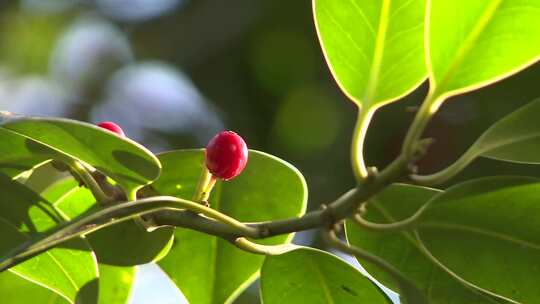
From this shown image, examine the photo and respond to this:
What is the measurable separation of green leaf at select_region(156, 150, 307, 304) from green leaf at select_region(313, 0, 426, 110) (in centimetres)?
11

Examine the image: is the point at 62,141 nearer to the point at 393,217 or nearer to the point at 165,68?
the point at 393,217

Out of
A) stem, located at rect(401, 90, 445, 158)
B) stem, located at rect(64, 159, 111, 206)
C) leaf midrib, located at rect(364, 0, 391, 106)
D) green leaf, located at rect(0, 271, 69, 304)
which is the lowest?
green leaf, located at rect(0, 271, 69, 304)

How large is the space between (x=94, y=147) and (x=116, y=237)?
0.50 ft

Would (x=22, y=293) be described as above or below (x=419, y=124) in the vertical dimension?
below

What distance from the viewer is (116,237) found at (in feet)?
2.93

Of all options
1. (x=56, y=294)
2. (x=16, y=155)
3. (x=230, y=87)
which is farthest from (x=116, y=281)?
(x=230, y=87)

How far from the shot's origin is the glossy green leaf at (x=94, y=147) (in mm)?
739

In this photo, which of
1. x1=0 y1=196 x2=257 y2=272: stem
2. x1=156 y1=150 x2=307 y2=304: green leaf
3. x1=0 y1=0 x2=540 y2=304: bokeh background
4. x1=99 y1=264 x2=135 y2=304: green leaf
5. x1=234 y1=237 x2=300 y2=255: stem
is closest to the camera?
x1=0 y1=196 x2=257 y2=272: stem

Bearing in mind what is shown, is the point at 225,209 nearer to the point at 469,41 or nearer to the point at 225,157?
the point at 225,157

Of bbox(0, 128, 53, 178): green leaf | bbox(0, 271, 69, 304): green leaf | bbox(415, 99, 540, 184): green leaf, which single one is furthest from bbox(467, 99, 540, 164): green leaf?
bbox(0, 271, 69, 304): green leaf

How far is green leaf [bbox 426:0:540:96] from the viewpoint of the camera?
75 cm

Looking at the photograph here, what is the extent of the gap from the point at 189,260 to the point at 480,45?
0.33 metres

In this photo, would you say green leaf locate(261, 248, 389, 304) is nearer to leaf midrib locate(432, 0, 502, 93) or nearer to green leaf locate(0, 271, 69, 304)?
leaf midrib locate(432, 0, 502, 93)

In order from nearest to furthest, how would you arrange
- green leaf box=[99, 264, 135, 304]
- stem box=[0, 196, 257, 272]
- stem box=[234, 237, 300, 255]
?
stem box=[0, 196, 257, 272], stem box=[234, 237, 300, 255], green leaf box=[99, 264, 135, 304]
